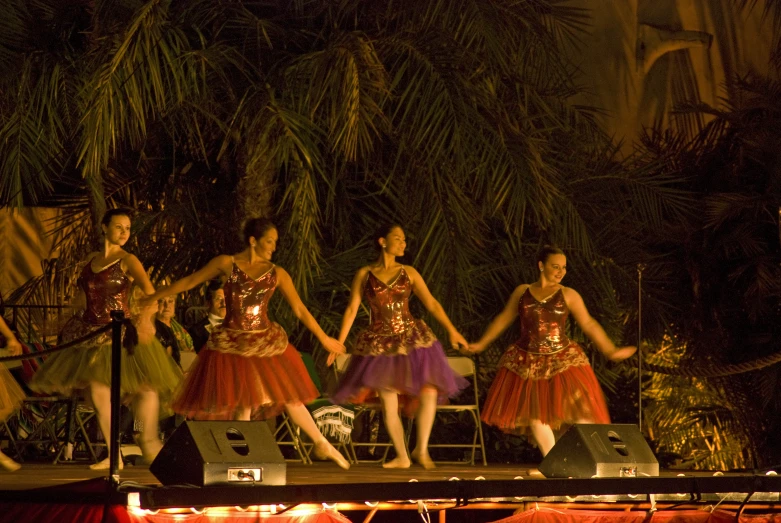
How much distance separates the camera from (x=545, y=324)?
28.5 ft

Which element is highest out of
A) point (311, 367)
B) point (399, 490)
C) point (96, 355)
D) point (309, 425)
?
point (311, 367)

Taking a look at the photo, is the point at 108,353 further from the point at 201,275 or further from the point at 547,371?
the point at 547,371

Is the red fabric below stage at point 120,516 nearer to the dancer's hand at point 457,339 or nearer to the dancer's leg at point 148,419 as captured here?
the dancer's leg at point 148,419

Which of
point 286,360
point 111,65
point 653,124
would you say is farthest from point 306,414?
point 653,124

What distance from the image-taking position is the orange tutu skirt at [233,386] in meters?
7.99

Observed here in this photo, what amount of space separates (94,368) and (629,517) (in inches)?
127

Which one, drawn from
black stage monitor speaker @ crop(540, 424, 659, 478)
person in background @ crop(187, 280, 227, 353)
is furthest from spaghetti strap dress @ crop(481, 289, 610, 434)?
person in background @ crop(187, 280, 227, 353)

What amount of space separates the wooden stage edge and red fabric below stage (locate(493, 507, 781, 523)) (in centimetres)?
6

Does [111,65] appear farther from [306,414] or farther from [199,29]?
[306,414]

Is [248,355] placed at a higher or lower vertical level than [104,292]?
lower

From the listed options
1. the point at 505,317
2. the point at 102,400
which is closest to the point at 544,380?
the point at 505,317

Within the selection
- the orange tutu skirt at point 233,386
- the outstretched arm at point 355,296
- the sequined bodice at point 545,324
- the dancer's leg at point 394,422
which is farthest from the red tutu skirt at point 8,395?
the sequined bodice at point 545,324

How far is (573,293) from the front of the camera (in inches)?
346

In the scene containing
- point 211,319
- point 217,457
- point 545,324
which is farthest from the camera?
point 211,319
